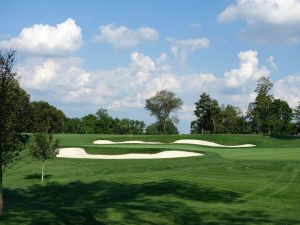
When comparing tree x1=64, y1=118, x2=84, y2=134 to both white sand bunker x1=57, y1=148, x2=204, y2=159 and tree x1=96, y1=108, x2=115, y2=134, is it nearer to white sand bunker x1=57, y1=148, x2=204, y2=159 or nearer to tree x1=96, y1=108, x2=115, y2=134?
tree x1=96, y1=108, x2=115, y2=134

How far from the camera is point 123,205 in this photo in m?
18.4

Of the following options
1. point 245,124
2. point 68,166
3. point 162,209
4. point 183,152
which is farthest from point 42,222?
point 245,124

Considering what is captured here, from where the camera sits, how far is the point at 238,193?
72.5 feet

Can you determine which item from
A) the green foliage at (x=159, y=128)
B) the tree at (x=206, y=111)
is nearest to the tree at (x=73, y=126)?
the green foliage at (x=159, y=128)

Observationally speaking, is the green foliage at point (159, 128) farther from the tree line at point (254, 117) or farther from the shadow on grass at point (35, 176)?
the shadow on grass at point (35, 176)

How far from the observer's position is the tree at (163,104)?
5128 inches

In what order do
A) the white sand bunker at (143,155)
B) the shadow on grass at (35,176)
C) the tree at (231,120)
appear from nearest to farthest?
the shadow on grass at (35,176) < the white sand bunker at (143,155) < the tree at (231,120)

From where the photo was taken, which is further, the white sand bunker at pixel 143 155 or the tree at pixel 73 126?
the tree at pixel 73 126

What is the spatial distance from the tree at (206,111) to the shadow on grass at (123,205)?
92701 millimetres

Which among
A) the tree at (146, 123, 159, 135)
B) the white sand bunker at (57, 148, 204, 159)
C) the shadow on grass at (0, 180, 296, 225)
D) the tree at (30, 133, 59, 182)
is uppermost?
the tree at (146, 123, 159, 135)

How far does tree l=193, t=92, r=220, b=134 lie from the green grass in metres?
78.0

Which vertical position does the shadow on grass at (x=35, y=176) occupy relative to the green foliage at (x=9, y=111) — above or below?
below

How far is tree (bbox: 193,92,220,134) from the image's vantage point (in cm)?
11851

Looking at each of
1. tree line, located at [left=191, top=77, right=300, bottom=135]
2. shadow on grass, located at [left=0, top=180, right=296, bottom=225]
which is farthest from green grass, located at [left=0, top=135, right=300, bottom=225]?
tree line, located at [left=191, top=77, right=300, bottom=135]
